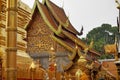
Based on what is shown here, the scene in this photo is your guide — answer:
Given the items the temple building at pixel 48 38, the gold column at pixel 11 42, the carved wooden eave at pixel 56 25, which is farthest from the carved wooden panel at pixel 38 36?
the gold column at pixel 11 42

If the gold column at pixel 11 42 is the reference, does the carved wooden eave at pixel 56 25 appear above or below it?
above

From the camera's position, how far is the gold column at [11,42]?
3.65 metres

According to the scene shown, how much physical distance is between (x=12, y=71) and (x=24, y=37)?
14.3 metres

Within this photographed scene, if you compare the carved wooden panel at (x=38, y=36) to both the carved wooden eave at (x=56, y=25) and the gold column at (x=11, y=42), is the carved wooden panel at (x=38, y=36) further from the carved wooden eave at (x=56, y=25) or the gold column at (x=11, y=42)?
the gold column at (x=11, y=42)

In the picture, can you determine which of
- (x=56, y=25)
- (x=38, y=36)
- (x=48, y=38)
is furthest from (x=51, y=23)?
(x=38, y=36)

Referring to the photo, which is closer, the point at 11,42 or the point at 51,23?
the point at 11,42

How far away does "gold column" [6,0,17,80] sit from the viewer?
12.0ft

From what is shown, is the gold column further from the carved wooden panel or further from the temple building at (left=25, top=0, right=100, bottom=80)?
the carved wooden panel

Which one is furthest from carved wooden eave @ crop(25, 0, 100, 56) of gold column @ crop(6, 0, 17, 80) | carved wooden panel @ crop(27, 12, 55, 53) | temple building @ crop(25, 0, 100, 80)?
gold column @ crop(6, 0, 17, 80)

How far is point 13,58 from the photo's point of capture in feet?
12.0

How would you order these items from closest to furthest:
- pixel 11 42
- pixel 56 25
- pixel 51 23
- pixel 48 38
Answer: pixel 11 42 < pixel 48 38 < pixel 51 23 < pixel 56 25

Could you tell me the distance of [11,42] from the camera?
12.1 ft

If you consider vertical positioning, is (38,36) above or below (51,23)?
below

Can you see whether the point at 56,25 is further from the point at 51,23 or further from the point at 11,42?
the point at 11,42
